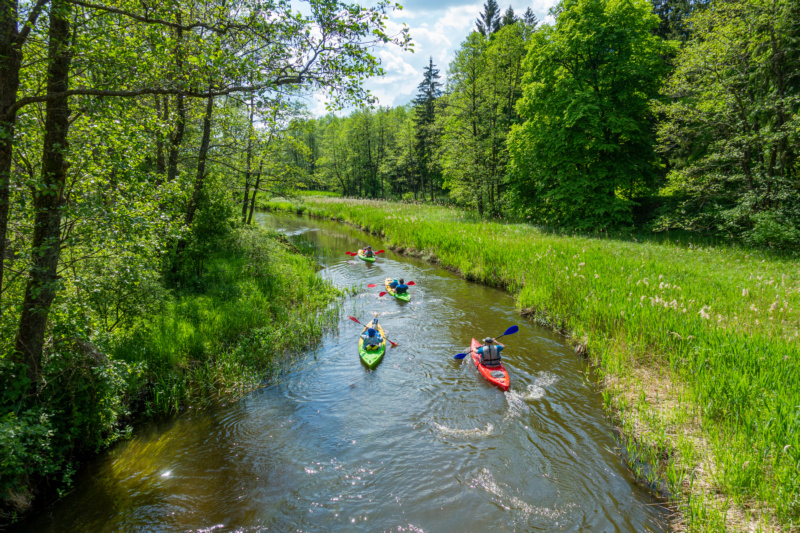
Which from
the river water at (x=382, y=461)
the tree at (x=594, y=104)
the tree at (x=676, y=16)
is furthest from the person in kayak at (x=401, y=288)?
the tree at (x=676, y=16)

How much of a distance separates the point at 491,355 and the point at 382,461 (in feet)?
10.6

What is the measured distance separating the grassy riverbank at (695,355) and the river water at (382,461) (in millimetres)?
608

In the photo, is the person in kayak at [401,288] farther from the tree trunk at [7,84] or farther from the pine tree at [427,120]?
the pine tree at [427,120]

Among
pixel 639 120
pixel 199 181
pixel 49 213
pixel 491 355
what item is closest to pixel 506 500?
pixel 491 355

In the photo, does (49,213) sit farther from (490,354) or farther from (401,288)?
(401,288)

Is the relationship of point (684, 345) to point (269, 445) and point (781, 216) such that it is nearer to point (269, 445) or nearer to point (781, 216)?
point (269, 445)

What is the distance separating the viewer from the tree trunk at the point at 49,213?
3.96 meters

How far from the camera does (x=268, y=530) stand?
4020 millimetres

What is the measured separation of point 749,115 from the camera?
44.1 ft

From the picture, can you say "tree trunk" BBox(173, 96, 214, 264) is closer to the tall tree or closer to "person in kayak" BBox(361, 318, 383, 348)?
"person in kayak" BBox(361, 318, 383, 348)

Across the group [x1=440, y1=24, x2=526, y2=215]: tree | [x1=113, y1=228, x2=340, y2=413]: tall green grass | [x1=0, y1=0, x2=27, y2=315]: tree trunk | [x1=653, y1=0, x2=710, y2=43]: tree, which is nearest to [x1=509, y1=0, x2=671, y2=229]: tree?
[x1=440, y1=24, x2=526, y2=215]: tree

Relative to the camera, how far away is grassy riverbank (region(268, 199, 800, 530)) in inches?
147

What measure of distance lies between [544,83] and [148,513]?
2495 cm

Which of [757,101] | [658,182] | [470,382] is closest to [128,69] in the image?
[470,382]
